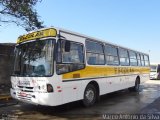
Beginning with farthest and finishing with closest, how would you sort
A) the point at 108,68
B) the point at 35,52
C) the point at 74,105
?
the point at 108,68 < the point at 74,105 < the point at 35,52

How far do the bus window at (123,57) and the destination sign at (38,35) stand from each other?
586 cm

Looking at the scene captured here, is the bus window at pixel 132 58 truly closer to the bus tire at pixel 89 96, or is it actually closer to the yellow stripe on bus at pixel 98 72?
the yellow stripe on bus at pixel 98 72

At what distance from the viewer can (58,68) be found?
8.20 m

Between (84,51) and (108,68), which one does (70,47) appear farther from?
(108,68)

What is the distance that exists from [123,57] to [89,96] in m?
4.64

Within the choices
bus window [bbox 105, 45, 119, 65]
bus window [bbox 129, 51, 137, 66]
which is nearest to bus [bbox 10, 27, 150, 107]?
bus window [bbox 105, 45, 119, 65]

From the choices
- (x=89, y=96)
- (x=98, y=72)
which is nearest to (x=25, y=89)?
(x=89, y=96)

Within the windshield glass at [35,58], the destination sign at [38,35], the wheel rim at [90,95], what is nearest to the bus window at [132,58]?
the wheel rim at [90,95]

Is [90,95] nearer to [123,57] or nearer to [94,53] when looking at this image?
[94,53]

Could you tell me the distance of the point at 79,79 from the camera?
931 cm

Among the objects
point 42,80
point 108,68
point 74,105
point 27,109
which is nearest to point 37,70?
point 42,80

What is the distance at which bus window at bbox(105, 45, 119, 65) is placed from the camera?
11.9 meters

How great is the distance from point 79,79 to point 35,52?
1.86 m

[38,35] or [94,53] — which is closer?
[38,35]
